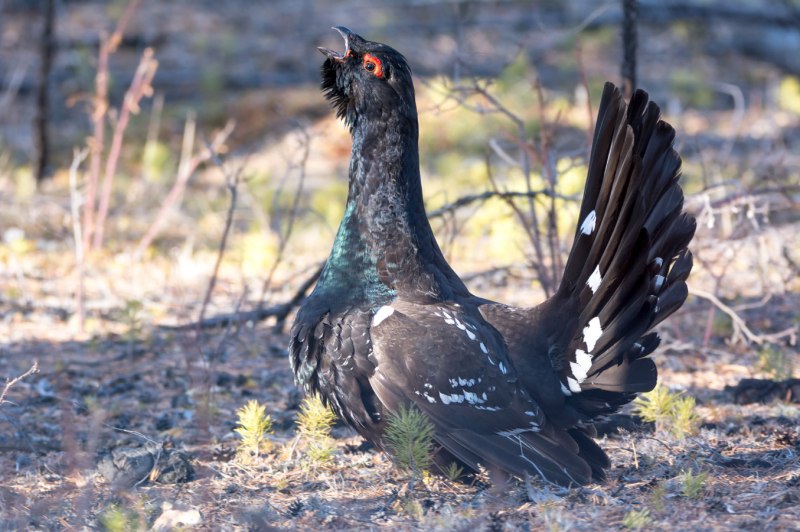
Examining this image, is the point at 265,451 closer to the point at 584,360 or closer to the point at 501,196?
the point at 584,360

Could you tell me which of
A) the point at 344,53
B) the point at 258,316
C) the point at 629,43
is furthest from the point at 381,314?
the point at 629,43

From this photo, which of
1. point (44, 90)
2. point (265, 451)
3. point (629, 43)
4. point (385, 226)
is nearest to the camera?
point (385, 226)

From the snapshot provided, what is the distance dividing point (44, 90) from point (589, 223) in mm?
7372

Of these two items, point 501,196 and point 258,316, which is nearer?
point 501,196

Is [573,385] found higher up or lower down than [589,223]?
lower down

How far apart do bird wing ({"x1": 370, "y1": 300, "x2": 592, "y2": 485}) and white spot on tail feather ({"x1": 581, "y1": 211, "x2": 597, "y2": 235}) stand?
70cm

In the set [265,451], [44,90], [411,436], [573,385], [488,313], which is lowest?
[265,451]

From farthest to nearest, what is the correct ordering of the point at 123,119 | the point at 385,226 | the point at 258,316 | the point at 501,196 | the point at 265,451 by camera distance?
the point at 123,119
the point at 258,316
the point at 501,196
the point at 265,451
the point at 385,226

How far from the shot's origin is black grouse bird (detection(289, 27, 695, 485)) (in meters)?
4.18

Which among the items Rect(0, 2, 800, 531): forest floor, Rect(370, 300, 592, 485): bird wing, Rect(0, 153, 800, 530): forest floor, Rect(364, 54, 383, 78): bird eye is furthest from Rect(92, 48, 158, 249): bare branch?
Rect(370, 300, 592, 485): bird wing

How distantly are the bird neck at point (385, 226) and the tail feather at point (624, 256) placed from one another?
722mm

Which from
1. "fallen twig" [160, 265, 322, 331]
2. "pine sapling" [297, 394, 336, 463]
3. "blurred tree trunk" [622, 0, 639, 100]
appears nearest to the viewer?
"pine sapling" [297, 394, 336, 463]

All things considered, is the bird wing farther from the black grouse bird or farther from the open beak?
the open beak

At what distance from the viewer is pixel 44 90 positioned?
993 centimetres
